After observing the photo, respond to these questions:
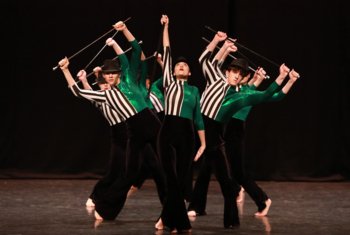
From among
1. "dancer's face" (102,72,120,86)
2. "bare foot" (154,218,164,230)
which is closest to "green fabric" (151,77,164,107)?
"dancer's face" (102,72,120,86)

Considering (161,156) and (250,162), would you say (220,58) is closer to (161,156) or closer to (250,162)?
(161,156)

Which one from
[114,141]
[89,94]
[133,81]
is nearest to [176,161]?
[89,94]

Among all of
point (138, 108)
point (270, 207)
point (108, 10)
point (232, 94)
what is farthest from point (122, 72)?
point (108, 10)

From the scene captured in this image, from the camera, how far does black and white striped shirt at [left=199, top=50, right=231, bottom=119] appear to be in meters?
6.84

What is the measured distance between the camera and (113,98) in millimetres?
6973

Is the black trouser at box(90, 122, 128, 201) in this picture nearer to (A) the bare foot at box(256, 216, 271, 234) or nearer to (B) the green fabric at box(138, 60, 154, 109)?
(B) the green fabric at box(138, 60, 154, 109)

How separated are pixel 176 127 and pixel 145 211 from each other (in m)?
1.53

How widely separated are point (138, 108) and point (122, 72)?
44 cm

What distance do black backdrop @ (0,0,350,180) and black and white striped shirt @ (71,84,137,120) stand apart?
341cm

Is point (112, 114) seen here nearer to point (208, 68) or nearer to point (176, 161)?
point (208, 68)

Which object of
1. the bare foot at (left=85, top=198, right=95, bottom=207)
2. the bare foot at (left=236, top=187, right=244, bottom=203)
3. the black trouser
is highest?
the black trouser

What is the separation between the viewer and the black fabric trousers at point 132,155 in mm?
6910

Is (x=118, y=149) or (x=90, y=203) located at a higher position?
(x=118, y=149)

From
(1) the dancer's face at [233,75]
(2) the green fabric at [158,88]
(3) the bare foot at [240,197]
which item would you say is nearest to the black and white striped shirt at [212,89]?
(1) the dancer's face at [233,75]
